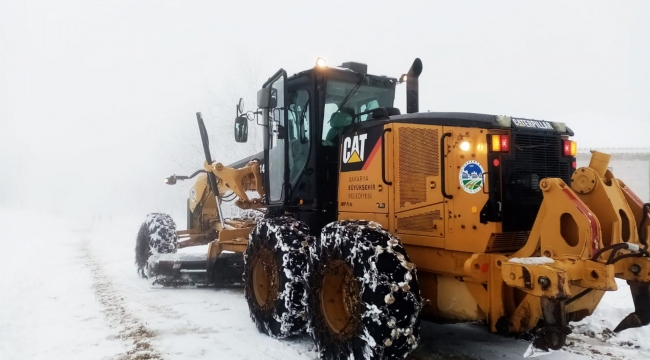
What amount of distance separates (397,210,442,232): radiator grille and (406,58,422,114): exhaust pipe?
2.09 meters

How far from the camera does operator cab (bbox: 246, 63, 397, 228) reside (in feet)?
19.0

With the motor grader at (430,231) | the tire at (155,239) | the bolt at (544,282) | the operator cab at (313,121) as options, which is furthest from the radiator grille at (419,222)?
the tire at (155,239)

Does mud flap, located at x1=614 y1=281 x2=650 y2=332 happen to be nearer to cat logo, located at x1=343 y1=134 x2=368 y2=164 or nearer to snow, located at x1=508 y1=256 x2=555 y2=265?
snow, located at x1=508 y1=256 x2=555 y2=265

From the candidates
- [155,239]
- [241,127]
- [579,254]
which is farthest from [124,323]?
[579,254]

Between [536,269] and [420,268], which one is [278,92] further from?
[536,269]

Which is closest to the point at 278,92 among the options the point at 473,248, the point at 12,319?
the point at 473,248

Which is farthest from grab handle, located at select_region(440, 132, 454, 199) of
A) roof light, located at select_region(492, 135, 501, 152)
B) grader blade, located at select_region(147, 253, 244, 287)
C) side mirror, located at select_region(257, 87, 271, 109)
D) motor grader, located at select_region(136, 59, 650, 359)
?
grader blade, located at select_region(147, 253, 244, 287)

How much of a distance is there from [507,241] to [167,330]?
385cm

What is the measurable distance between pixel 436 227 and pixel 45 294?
6628 mm

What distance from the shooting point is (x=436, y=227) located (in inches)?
170

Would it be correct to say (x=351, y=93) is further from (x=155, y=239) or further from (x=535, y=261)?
(x=155, y=239)

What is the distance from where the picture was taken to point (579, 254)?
11.3 feet

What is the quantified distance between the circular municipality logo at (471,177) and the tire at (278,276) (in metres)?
1.92

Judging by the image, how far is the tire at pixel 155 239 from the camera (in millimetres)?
9227
